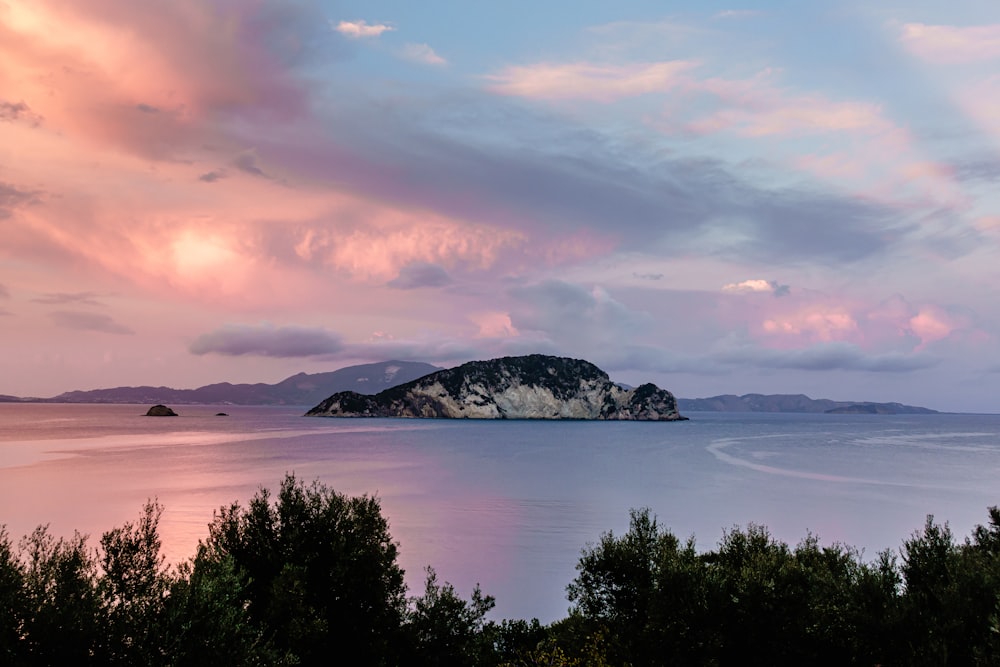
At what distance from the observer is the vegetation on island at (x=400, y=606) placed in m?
24.6

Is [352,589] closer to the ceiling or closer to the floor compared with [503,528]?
closer to the ceiling

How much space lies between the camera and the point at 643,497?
108812 mm

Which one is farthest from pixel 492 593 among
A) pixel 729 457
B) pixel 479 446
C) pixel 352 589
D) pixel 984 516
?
pixel 479 446

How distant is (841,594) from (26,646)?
36130 mm

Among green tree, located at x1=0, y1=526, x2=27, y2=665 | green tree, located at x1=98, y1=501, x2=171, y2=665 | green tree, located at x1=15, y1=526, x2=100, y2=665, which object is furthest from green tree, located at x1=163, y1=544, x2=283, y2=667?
green tree, located at x1=0, y1=526, x2=27, y2=665

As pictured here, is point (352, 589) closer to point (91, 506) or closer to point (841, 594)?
point (841, 594)

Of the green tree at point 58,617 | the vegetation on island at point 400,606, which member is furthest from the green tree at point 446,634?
the green tree at point 58,617

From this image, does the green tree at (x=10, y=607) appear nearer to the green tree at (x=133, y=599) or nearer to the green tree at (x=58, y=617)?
the green tree at (x=58, y=617)

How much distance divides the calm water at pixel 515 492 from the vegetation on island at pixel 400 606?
18.4 metres

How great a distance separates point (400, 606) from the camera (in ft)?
115

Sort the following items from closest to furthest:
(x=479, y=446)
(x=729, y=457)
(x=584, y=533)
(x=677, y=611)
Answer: (x=677, y=611) → (x=584, y=533) → (x=729, y=457) → (x=479, y=446)

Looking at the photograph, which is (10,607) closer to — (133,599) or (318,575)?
(133,599)

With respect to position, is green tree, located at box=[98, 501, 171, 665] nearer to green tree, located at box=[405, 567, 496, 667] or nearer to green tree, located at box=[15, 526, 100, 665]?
green tree, located at box=[15, 526, 100, 665]

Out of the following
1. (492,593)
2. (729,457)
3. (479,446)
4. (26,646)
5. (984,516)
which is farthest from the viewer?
(479,446)
